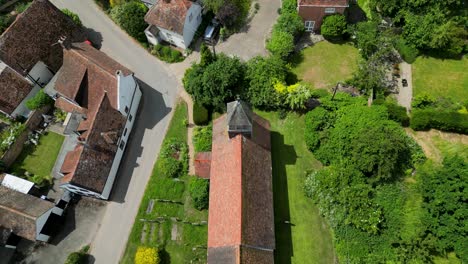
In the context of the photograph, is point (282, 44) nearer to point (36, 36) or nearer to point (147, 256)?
point (147, 256)

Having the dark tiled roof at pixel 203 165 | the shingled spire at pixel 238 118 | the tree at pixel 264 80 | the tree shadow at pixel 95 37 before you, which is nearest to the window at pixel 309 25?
the tree at pixel 264 80

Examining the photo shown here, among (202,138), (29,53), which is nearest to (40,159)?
(29,53)

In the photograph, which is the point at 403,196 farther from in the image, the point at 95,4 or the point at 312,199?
the point at 95,4

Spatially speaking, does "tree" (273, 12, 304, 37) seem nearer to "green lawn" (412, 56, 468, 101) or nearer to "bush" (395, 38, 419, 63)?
"bush" (395, 38, 419, 63)

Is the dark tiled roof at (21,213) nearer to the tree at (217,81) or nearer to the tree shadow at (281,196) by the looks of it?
the tree at (217,81)

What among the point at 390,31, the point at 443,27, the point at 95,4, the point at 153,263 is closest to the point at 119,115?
the point at 153,263

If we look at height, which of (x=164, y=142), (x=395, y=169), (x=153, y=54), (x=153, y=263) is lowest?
(x=153, y=263)
